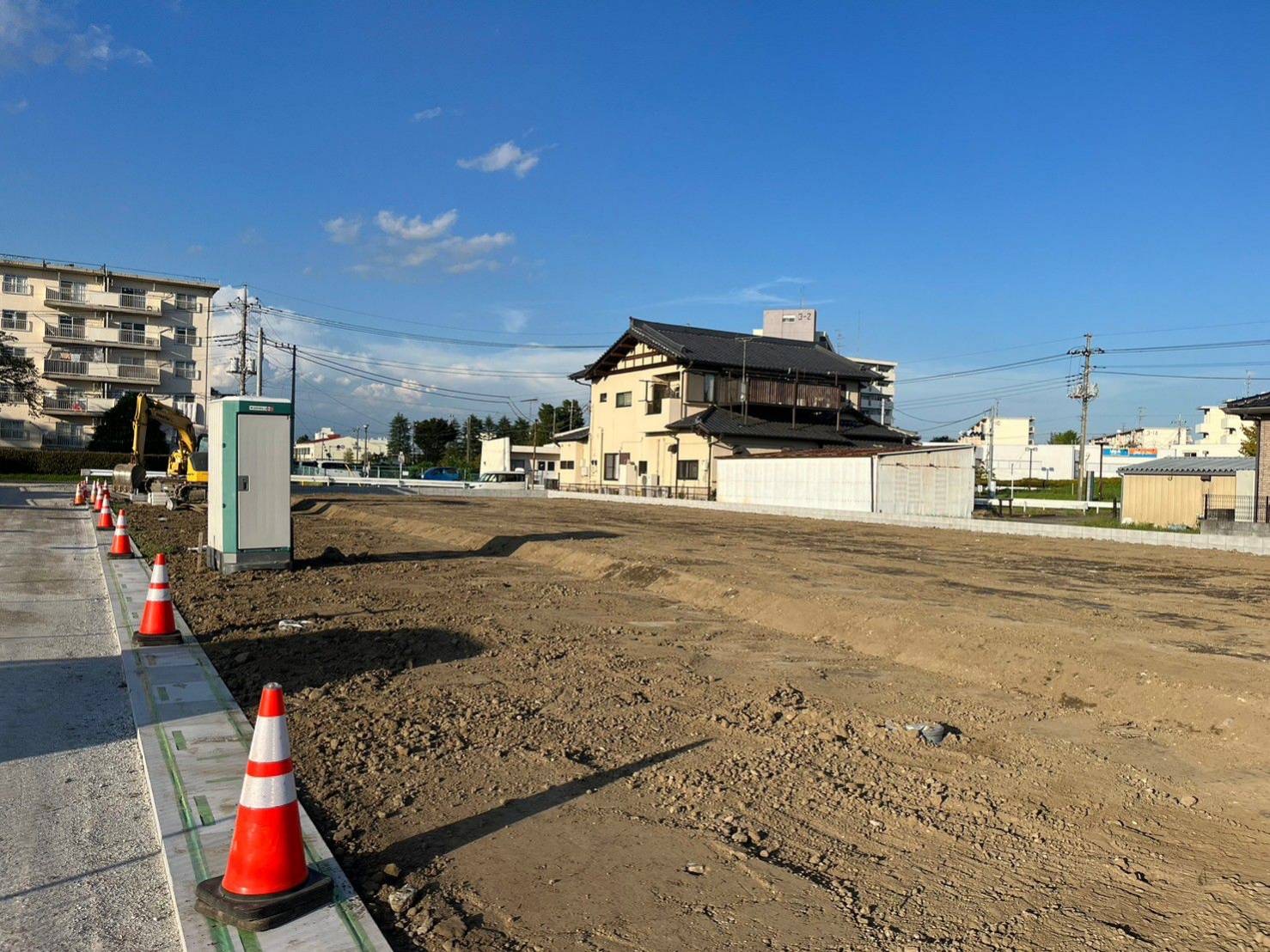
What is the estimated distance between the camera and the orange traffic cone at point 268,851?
3.21 metres

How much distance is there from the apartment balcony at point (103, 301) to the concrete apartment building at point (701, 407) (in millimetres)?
31836

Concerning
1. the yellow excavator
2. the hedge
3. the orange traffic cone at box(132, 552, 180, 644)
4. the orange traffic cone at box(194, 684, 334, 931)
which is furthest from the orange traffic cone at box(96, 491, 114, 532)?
the hedge

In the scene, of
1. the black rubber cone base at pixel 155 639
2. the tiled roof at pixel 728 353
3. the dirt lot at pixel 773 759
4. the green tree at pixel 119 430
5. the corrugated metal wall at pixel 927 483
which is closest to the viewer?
the dirt lot at pixel 773 759

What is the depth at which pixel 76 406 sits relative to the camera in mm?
58312

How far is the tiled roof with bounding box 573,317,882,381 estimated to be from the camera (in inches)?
1826

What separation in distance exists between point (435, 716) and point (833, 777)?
255 cm

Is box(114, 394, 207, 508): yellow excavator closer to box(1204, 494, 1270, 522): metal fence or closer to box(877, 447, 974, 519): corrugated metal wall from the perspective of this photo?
box(877, 447, 974, 519): corrugated metal wall

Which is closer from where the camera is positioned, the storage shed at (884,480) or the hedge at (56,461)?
the storage shed at (884,480)

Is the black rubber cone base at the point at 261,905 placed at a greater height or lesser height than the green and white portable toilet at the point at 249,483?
lesser

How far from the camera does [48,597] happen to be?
10250 millimetres

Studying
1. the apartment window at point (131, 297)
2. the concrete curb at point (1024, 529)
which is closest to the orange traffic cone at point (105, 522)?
the concrete curb at point (1024, 529)

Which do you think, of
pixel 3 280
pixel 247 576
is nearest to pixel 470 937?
pixel 247 576

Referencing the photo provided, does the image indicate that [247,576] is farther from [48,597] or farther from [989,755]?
[989,755]

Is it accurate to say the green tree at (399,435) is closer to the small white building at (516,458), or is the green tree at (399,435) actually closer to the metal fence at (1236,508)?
the small white building at (516,458)
